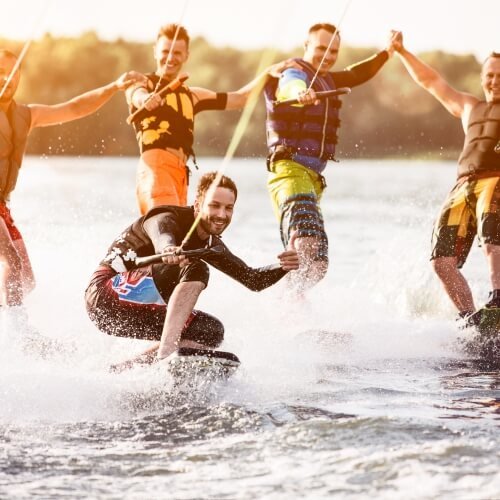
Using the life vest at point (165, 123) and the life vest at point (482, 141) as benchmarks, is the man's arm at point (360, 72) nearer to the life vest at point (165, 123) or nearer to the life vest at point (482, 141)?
the life vest at point (482, 141)

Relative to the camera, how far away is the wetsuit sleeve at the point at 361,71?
1000 centimetres

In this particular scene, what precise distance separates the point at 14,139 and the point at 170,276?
2.25 metres

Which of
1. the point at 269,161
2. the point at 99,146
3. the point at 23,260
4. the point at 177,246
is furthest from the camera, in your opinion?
the point at 99,146

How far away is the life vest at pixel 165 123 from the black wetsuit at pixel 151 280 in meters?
1.96

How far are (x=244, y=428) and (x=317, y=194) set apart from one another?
11.7 feet

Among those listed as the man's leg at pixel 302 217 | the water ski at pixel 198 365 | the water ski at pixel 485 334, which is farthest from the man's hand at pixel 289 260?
the water ski at pixel 485 334

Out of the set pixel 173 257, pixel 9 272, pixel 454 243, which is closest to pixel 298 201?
pixel 454 243

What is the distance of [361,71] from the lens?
10.1m

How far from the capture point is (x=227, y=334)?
9031 mm

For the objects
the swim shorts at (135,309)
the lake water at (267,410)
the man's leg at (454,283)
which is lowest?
the lake water at (267,410)

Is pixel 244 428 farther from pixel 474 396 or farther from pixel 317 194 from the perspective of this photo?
pixel 317 194

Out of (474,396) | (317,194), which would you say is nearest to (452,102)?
(317,194)

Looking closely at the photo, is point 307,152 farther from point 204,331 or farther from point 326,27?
point 204,331

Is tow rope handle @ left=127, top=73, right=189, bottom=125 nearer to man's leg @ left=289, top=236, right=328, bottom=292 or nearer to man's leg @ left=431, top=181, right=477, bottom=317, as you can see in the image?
man's leg @ left=289, top=236, right=328, bottom=292
